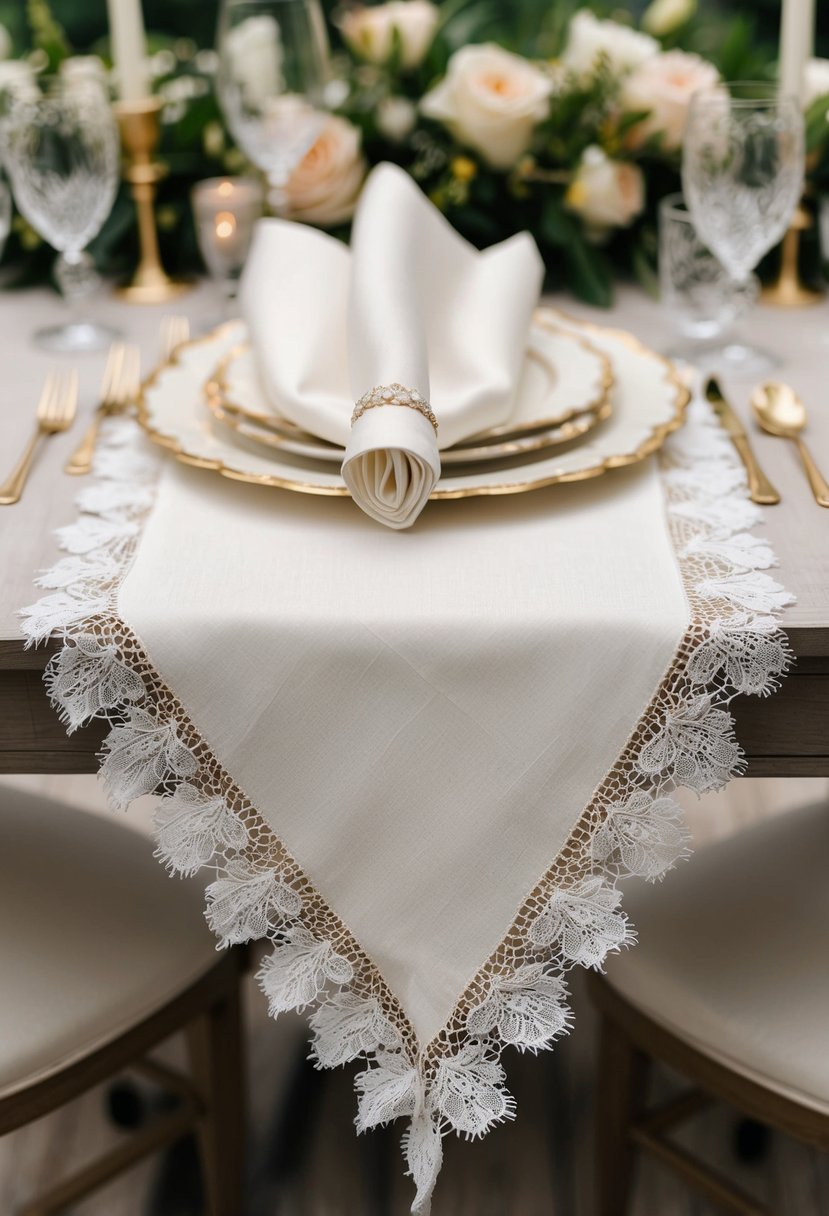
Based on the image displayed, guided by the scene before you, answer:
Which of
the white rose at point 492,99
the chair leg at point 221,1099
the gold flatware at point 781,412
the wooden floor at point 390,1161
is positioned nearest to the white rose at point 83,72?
the white rose at point 492,99

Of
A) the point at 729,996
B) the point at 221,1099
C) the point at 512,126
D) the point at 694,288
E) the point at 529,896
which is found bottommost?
the point at 221,1099

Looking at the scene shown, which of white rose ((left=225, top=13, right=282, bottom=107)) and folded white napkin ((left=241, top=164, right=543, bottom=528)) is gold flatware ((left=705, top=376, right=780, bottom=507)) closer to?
folded white napkin ((left=241, top=164, right=543, bottom=528))

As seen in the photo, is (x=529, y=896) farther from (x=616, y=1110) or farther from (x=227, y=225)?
(x=227, y=225)

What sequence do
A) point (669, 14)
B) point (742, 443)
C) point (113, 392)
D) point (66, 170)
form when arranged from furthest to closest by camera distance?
point (669, 14) < point (66, 170) < point (113, 392) < point (742, 443)

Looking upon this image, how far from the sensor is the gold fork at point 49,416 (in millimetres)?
947

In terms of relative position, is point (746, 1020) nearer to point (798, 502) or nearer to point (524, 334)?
point (798, 502)

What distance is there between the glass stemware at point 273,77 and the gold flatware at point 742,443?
56 cm

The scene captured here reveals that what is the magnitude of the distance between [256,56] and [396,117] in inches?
7.5

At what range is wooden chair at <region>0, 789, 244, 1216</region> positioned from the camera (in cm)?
97

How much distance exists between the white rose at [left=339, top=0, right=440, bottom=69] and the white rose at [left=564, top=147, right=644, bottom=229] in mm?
239

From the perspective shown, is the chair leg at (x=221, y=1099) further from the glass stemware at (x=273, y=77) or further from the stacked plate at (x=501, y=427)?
the glass stemware at (x=273, y=77)

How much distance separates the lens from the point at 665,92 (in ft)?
4.56

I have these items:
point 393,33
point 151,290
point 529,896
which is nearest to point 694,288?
point 393,33

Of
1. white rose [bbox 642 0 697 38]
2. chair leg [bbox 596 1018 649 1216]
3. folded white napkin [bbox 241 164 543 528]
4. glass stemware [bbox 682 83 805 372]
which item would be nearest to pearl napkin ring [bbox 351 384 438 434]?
folded white napkin [bbox 241 164 543 528]
